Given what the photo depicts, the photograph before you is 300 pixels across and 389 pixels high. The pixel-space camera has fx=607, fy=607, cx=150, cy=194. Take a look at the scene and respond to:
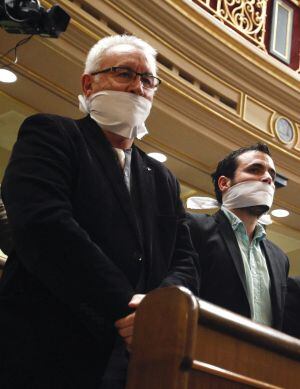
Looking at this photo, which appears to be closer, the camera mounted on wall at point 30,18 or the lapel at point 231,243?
the lapel at point 231,243

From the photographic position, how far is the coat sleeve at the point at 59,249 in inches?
49.7

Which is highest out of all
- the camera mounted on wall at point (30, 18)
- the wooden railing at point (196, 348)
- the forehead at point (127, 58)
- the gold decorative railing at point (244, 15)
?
the gold decorative railing at point (244, 15)

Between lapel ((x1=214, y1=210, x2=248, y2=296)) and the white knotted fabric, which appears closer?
lapel ((x1=214, y1=210, x2=248, y2=296))

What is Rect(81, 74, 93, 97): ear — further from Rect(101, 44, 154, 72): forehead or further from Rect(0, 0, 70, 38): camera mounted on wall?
Rect(0, 0, 70, 38): camera mounted on wall

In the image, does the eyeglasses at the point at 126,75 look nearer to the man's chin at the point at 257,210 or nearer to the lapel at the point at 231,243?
the lapel at the point at 231,243

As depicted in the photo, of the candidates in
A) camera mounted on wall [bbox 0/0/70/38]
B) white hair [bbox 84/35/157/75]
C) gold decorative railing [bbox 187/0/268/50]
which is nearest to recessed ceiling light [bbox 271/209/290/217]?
gold decorative railing [bbox 187/0/268/50]

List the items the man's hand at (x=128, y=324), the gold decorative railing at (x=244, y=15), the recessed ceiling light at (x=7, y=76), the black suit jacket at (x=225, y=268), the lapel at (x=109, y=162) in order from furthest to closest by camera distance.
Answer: the gold decorative railing at (x=244, y=15) < the recessed ceiling light at (x=7, y=76) < the black suit jacket at (x=225, y=268) < the lapel at (x=109, y=162) < the man's hand at (x=128, y=324)

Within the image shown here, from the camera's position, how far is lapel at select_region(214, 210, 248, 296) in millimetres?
2113

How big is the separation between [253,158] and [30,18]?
4.54 ft

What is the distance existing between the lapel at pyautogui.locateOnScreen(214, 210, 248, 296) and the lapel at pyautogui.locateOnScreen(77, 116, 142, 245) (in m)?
0.75

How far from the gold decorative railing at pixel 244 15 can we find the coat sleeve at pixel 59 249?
14.6ft

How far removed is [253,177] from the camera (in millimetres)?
2514

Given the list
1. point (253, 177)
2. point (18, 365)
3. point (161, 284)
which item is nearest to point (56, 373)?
point (18, 365)

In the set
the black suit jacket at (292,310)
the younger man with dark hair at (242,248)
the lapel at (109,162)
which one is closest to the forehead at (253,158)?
the younger man with dark hair at (242,248)
